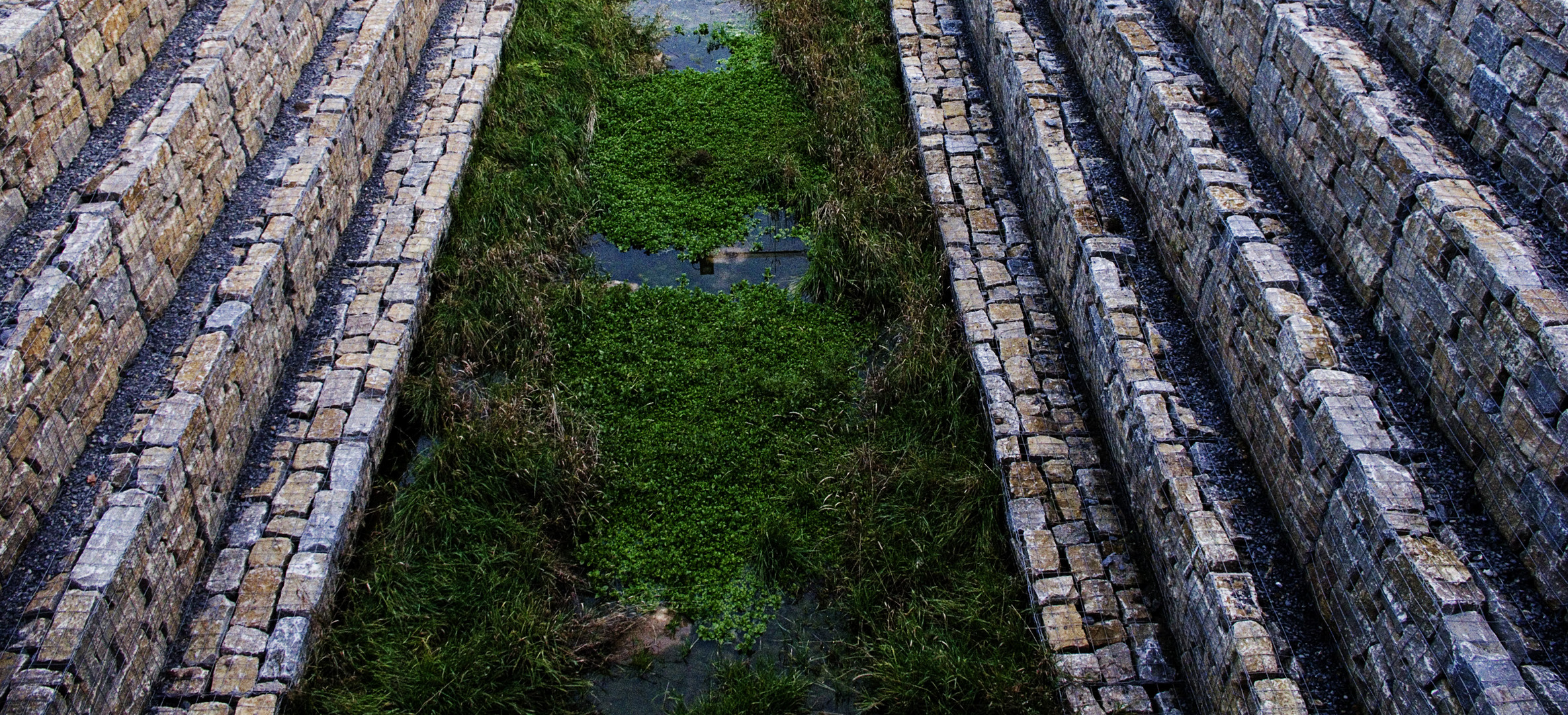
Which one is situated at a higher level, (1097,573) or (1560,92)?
(1560,92)

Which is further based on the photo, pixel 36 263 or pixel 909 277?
pixel 909 277

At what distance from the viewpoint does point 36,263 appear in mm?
6375

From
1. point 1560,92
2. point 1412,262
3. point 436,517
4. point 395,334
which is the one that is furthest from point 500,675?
point 1560,92

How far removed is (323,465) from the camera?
23.6ft

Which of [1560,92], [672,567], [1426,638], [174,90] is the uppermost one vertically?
[1560,92]

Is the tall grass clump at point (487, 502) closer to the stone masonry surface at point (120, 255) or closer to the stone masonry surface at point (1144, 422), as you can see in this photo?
the stone masonry surface at point (120, 255)

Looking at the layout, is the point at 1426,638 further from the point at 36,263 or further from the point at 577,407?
the point at 36,263

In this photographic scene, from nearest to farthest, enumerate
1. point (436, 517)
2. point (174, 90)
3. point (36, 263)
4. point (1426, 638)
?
point (1426, 638) → point (36, 263) → point (436, 517) → point (174, 90)

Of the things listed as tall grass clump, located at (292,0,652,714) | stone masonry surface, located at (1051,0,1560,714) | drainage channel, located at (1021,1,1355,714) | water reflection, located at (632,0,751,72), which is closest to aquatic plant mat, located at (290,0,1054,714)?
tall grass clump, located at (292,0,652,714)

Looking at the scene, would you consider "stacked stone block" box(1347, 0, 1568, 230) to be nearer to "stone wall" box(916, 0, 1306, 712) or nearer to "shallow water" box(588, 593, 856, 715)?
"stone wall" box(916, 0, 1306, 712)

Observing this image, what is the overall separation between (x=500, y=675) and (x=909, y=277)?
440cm

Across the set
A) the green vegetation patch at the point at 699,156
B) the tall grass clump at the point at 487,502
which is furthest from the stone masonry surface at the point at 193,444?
the green vegetation patch at the point at 699,156

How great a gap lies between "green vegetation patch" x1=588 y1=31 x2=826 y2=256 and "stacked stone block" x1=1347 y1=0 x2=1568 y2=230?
16.1ft

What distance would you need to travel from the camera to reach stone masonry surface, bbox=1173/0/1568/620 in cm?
509
